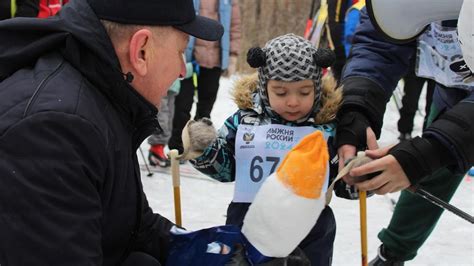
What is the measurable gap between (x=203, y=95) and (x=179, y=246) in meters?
3.79

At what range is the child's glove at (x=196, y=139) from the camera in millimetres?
2451

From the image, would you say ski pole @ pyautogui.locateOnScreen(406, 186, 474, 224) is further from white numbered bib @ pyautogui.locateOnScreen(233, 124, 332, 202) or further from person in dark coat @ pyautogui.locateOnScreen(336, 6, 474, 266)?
white numbered bib @ pyautogui.locateOnScreen(233, 124, 332, 202)

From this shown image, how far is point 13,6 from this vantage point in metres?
4.19

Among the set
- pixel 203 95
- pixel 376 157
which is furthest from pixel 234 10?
pixel 376 157

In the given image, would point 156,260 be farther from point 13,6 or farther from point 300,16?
point 300,16

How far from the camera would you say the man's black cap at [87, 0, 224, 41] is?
1.54 metres

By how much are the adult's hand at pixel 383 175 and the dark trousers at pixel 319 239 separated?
1.01 feet

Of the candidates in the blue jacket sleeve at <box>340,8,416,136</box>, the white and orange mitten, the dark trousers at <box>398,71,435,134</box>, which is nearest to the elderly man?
the white and orange mitten

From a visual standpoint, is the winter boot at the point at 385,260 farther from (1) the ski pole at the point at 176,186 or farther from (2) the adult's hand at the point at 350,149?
(1) the ski pole at the point at 176,186

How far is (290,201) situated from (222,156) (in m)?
0.94

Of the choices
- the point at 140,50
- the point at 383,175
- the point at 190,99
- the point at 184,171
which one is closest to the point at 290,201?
the point at 140,50

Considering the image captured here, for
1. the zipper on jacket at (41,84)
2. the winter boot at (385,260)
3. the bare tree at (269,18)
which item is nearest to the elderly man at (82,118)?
the zipper on jacket at (41,84)

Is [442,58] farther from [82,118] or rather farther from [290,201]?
[82,118]

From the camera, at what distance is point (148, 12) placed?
156 centimetres
